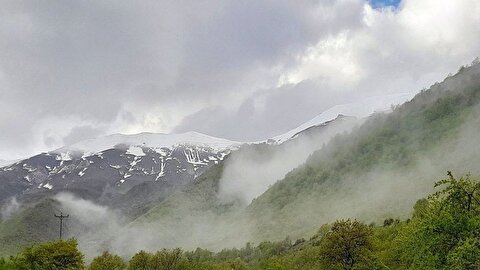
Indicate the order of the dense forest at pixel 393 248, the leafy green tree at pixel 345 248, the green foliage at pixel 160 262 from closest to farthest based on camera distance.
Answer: the dense forest at pixel 393 248 → the leafy green tree at pixel 345 248 → the green foliage at pixel 160 262

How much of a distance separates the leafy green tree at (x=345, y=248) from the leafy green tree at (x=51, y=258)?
4503cm

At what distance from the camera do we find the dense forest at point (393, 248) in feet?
93.6

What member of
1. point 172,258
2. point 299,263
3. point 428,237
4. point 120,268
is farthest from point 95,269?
point 428,237

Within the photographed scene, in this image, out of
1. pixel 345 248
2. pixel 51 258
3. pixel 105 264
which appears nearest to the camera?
pixel 345 248

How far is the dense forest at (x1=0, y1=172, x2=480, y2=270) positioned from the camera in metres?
28.5

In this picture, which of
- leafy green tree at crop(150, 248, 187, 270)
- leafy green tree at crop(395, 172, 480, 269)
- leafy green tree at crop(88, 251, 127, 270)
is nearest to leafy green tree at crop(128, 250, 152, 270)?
leafy green tree at crop(150, 248, 187, 270)

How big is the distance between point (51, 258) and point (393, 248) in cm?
5432

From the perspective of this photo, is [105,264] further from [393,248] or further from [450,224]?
[450,224]

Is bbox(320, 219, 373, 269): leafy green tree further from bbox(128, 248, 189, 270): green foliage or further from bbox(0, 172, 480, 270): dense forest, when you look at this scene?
bbox(128, 248, 189, 270): green foliage

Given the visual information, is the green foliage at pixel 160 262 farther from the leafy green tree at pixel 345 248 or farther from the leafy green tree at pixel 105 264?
the leafy green tree at pixel 345 248

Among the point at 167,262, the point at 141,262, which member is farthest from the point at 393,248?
the point at 141,262

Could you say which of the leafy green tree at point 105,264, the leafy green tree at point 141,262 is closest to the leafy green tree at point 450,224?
the leafy green tree at point 141,262

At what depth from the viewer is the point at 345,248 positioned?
219 ft

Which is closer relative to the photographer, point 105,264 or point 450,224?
point 450,224
